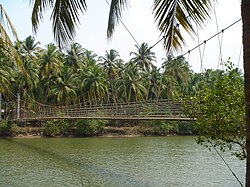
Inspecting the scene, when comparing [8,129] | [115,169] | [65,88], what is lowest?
[115,169]

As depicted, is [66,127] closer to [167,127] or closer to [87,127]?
[87,127]

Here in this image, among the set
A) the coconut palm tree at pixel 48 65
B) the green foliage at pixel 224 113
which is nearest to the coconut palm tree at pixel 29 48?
the coconut palm tree at pixel 48 65

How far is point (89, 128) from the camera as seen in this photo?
71.8ft

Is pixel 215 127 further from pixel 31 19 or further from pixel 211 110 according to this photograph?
pixel 31 19

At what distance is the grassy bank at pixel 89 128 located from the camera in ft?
70.7

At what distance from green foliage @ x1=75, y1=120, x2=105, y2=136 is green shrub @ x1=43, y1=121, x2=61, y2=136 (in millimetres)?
1228

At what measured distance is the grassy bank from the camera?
21562 millimetres

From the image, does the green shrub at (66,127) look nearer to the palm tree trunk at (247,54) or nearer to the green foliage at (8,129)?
the green foliage at (8,129)

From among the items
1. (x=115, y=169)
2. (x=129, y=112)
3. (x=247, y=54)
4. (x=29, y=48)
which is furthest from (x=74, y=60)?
(x=247, y=54)

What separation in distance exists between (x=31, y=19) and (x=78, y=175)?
22.3 feet

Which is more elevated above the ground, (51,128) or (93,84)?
(93,84)

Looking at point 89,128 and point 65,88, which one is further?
point 65,88

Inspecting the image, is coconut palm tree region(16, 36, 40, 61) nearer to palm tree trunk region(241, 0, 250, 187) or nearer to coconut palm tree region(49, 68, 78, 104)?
coconut palm tree region(49, 68, 78, 104)

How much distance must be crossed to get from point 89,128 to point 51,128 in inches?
86.4
